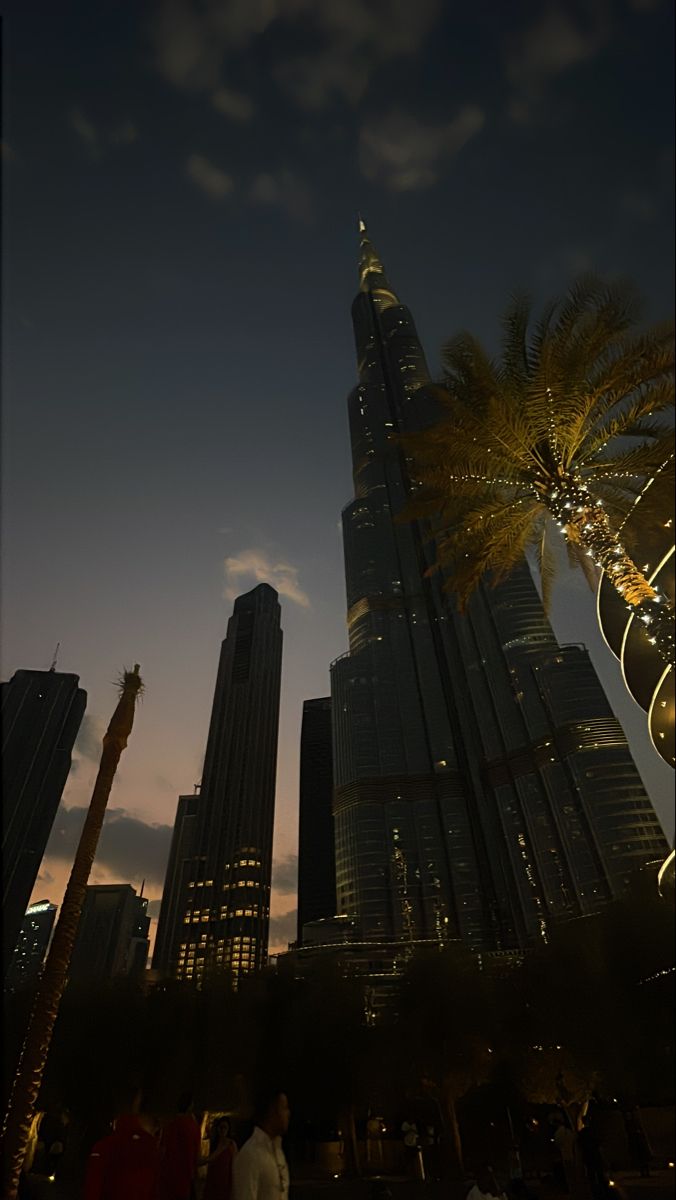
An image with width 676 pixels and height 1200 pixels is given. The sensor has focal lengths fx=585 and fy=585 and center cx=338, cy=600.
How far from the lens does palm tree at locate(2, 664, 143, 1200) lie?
10.3m

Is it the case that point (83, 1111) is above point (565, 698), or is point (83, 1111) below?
below

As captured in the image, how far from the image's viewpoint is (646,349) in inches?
460

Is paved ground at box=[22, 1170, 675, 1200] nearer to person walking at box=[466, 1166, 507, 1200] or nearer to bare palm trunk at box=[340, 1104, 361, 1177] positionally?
person walking at box=[466, 1166, 507, 1200]

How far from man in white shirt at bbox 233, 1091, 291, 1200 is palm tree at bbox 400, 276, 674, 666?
956 cm

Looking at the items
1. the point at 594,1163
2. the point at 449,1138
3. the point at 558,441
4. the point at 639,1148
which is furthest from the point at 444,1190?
the point at 558,441

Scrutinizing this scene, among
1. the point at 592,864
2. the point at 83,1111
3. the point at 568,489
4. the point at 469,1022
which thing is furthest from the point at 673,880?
the point at 592,864

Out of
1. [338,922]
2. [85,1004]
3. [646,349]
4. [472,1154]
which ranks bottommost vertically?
[472,1154]

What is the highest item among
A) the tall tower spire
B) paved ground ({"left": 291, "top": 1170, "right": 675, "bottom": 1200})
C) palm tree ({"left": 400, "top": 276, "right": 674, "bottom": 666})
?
the tall tower spire

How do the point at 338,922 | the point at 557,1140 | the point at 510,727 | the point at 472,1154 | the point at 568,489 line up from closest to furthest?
the point at 568,489 < the point at 557,1140 < the point at 472,1154 < the point at 338,922 < the point at 510,727

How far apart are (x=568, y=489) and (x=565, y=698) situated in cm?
8763

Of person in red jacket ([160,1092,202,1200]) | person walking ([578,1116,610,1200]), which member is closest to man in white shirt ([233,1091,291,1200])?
person in red jacket ([160,1092,202,1200])

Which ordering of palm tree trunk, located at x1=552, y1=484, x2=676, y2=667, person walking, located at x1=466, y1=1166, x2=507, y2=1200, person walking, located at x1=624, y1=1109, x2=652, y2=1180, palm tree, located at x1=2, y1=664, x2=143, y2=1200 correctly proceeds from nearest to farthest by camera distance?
person walking, located at x1=466, y1=1166, x2=507, y2=1200, palm tree, located at x1=2, y1=664, x2=143, y2=1200, palm tree trunk, located at x1=552, y1=484, x2=676, y2=667, person walking, located at x1=624, y1=1109, x2=652, y2=1180

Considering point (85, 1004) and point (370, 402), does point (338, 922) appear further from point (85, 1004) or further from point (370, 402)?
point (370, 402)

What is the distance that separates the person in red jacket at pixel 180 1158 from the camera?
6851 mm
